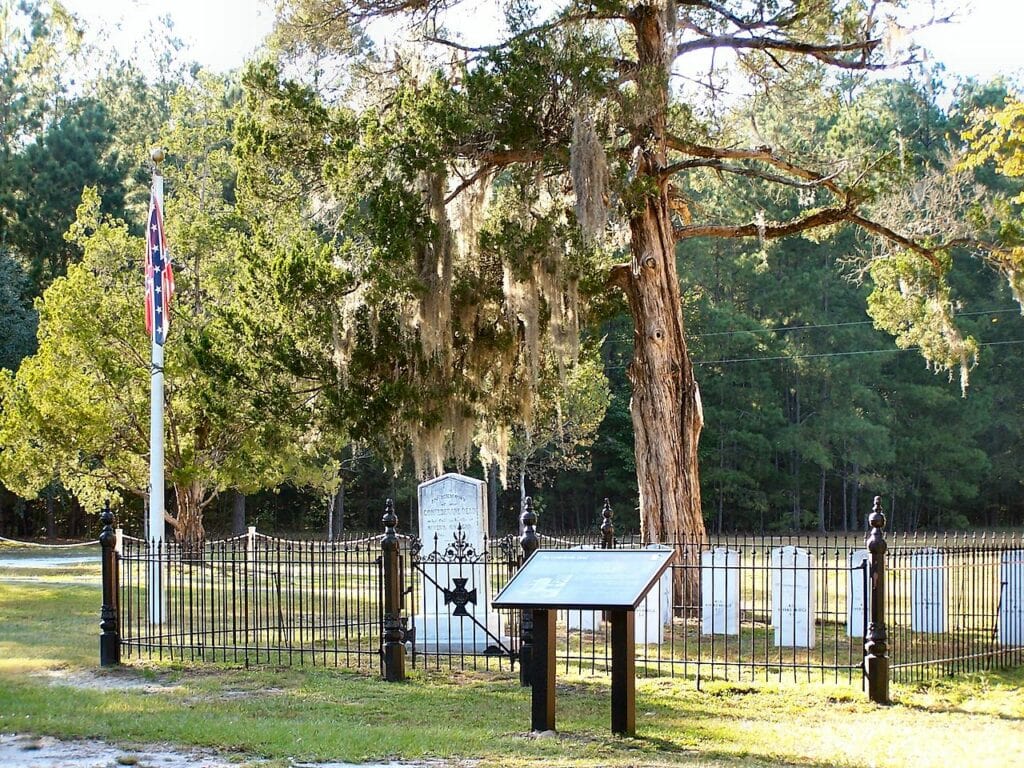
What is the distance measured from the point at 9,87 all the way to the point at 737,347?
99.5 ft

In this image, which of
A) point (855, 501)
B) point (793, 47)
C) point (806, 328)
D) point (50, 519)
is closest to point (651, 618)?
point (793, 47)

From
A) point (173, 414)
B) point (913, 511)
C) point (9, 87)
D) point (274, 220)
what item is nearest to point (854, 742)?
point (274, 220)

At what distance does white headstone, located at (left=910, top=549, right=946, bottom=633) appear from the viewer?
12.9 meters

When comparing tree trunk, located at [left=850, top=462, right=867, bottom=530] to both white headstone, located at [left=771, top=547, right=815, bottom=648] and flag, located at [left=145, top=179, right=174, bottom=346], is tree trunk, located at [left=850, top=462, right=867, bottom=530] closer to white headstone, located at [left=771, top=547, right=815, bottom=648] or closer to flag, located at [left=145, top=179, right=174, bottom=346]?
white headstone, located at [left=771, top=547, right=815, bottom=648]

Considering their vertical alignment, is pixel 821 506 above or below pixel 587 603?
below

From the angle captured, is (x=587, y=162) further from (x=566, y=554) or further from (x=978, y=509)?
(x=978, y=509)

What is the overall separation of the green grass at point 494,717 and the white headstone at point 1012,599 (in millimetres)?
1462

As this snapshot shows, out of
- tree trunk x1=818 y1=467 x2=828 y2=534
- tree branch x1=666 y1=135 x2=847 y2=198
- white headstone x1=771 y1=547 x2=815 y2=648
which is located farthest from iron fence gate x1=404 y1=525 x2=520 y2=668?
tree trunk x1=818 y1=467 x2=828 y2=534

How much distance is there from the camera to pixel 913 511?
48781mm

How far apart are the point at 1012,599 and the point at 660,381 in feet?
18.6

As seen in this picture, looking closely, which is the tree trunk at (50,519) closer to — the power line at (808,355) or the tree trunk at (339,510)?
the tree trunk at (339,510)

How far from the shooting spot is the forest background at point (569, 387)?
26.8m

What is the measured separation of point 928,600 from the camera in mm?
13633

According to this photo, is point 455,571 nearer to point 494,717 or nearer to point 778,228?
point 494,717
